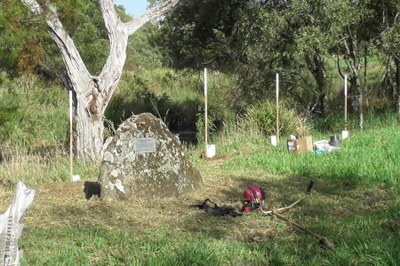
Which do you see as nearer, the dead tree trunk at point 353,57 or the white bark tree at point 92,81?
the white bark tree at point 92,81

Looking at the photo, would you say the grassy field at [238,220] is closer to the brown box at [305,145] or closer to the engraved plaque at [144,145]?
the brown box at [305,145]

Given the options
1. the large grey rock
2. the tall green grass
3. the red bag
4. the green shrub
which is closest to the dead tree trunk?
the green shrub

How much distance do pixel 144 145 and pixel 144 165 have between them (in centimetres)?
24

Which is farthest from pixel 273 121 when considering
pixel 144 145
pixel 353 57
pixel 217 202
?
pixel 217 202

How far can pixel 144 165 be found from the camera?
6.92m

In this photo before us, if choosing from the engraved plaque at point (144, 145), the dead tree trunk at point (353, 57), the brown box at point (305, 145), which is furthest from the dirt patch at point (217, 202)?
the dead tree trunk at point (353, 57)

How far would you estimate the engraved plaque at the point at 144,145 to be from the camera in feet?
22.8

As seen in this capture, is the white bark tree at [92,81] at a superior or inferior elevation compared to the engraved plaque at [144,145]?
superior

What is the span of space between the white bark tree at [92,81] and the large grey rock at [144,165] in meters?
3.72

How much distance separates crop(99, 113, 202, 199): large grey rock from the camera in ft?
22.2

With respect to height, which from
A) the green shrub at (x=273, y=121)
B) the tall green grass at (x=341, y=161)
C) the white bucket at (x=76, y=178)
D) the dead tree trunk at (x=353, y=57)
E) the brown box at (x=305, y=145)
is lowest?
the white bucket at (x=76, y=178)

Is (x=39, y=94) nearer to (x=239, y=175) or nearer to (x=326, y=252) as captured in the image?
(x=239, y=175)

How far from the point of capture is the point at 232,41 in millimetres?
17484

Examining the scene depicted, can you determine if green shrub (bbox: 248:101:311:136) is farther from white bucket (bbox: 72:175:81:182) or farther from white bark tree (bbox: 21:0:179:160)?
white bucket (bbox: 72:175:81:182)
